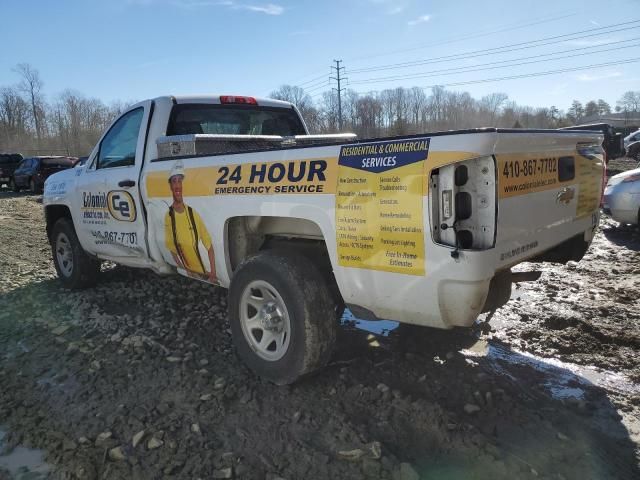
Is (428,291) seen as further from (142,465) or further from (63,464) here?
(63,464)

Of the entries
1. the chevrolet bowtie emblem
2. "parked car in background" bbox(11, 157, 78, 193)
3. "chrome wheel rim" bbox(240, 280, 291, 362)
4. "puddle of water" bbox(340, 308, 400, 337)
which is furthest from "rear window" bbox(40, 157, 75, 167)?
the chevrolet bowtie emblem

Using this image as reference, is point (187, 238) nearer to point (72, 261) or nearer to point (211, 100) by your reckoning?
point (211, 100)

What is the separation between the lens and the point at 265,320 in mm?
3430

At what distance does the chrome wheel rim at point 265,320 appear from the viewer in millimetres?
3340

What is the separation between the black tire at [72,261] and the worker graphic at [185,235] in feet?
6.77

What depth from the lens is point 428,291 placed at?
2607mm

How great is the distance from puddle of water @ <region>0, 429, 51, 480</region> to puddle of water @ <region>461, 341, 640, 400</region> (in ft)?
9.60

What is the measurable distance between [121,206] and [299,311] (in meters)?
2.53

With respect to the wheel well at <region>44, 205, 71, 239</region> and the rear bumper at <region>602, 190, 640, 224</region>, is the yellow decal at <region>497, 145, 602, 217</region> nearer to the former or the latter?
the rear bumper at <region>602, 190, 640, 224</region>

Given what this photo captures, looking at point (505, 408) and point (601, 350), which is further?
point (601, 350)

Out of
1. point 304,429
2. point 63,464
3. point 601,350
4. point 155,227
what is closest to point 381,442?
point 304,429

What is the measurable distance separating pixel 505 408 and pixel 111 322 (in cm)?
360

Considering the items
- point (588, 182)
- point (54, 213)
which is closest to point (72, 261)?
point (54, 213)

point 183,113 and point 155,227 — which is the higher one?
point 183,113
